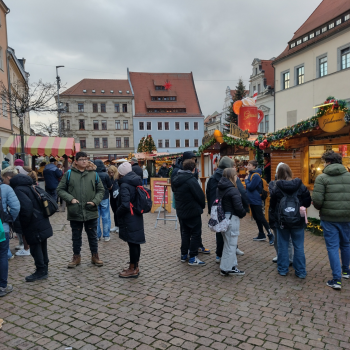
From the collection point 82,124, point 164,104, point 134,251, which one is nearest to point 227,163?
point 134,251

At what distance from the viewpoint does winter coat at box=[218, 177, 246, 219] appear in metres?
4.66

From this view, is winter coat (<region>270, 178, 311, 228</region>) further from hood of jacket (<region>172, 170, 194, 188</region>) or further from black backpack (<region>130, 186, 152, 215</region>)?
black backpack (<region>130, 186, 152, 215</region>)

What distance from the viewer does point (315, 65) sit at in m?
24.4

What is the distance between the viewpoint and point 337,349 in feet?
9.58

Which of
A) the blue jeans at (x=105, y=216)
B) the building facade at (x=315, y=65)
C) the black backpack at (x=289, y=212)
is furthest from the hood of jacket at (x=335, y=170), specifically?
the building facade at (x=315, y=65)

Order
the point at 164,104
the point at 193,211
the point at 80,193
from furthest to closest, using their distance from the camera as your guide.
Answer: the point at 164,104, the point at 193,211, the point at 80,193

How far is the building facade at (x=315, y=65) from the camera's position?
21.8m

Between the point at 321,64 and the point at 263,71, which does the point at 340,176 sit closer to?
the point at 321,64

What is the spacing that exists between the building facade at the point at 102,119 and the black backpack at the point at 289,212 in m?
49.4

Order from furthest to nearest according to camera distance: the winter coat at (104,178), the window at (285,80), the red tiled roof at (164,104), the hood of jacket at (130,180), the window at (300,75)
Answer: the red tiled roof at (164,104)
the window at (285,80)
the window at (300,75)
the winter coat at (104,178)
the hood of jacket at (130,180)

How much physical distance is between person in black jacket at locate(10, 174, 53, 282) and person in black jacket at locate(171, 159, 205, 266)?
219 centimetres

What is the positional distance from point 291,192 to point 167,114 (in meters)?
50.2

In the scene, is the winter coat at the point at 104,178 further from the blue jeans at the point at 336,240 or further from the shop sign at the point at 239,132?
the shop sign at the point at 239,132

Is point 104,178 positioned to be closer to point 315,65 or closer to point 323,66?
point 323,66
